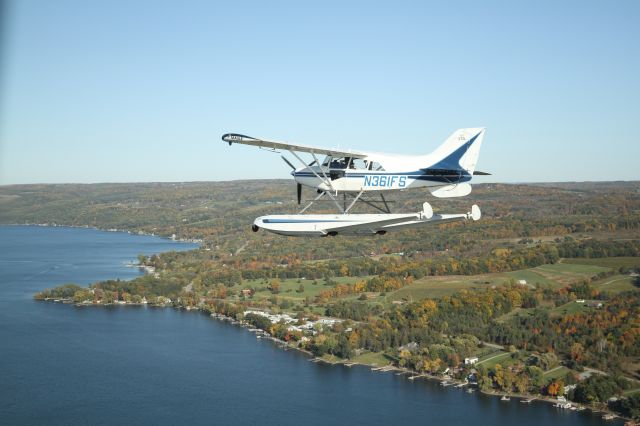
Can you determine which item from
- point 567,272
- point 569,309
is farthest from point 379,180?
point 567,272

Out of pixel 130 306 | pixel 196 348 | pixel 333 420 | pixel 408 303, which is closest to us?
pixel 333 420

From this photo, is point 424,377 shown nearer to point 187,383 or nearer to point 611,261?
point 187,383

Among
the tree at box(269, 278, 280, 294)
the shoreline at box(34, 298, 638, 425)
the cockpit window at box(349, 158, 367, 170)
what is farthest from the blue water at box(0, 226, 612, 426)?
the cockpit window at box(349, 158, 367, 170)

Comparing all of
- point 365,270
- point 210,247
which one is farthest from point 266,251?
point 365,270

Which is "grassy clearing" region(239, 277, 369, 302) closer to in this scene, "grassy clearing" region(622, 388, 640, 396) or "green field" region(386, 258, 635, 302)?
"green field" region(386, 258, 635, 302)

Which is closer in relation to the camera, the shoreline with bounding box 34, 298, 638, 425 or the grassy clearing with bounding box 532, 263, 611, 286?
the shoreline with bounding box 34, 298, 638, 425

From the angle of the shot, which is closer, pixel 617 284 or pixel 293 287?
pixel 617 284

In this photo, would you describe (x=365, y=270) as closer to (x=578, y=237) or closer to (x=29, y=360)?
(x=578, y=237)
